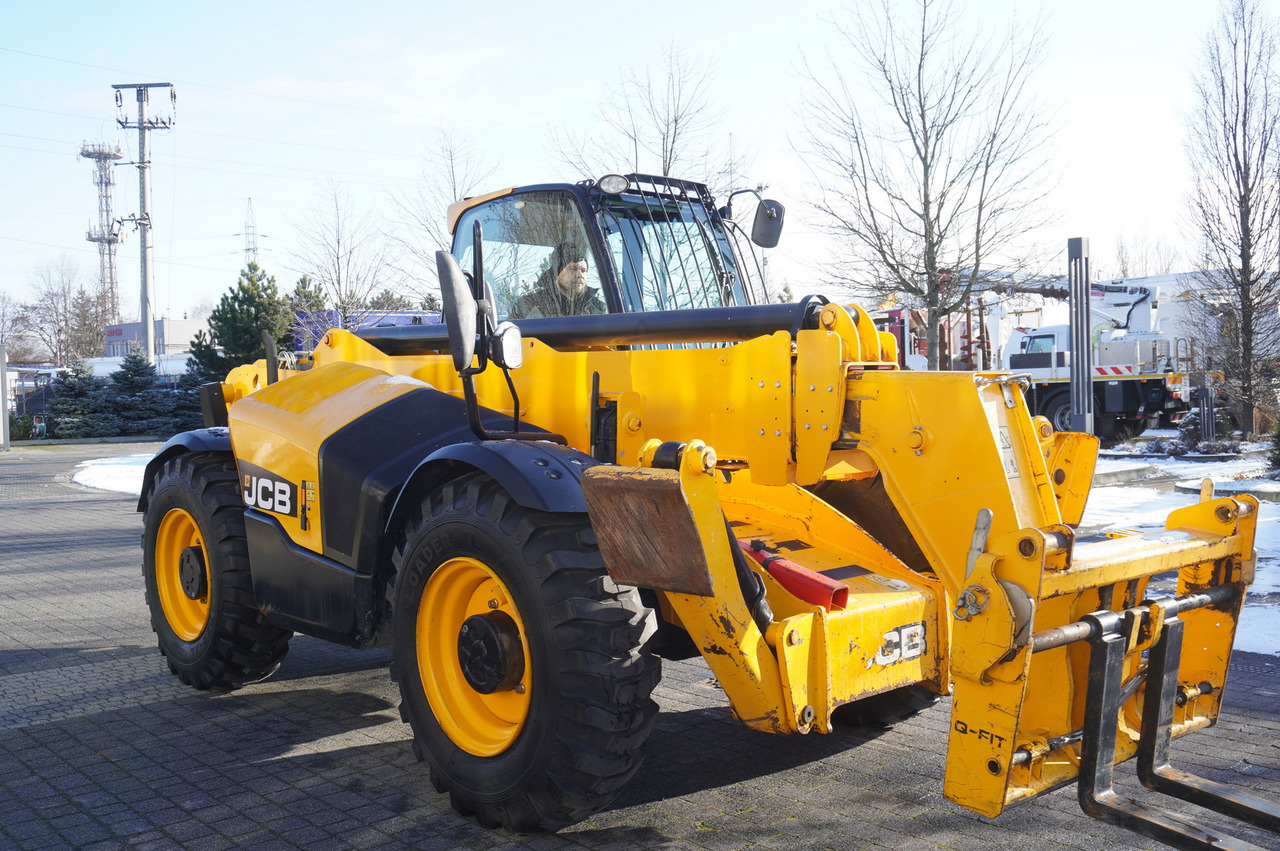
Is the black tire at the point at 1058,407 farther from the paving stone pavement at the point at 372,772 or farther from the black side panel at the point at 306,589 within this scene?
the black side panel at the point at 306,589

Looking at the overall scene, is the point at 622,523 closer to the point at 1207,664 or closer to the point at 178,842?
the point at 178,842

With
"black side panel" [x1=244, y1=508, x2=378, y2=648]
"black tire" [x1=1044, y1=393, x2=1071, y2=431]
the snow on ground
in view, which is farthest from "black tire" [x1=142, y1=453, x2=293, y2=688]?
"black tire" [x1=1044, y1=393, x2=1071, y2=431]

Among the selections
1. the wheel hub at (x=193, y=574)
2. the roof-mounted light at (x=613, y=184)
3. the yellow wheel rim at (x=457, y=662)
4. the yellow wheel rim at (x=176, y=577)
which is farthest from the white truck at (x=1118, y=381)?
Result: the yellow wheel rim at (x=457, y=662)

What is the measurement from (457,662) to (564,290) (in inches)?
74.4

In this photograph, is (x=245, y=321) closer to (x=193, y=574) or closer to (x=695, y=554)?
(x=193, y=574)

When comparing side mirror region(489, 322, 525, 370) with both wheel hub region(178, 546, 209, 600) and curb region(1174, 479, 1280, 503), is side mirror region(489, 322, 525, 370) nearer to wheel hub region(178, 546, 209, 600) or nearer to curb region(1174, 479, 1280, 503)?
wheel hub region(178, 546, 209, 600)

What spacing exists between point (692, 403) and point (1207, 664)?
6.94 feet

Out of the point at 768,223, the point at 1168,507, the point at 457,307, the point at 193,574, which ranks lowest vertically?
the point at 1168,507

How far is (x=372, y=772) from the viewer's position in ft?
14.0

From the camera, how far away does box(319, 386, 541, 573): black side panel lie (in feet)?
14.2

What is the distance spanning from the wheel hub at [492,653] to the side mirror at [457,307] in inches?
37.2

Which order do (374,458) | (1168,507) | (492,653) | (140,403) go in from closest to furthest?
(492,653) → (374,458) → (1168,507) → (140,403)

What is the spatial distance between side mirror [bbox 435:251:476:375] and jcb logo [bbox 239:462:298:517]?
146cm

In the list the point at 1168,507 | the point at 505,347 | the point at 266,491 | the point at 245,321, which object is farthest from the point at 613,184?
the point at 245,321
